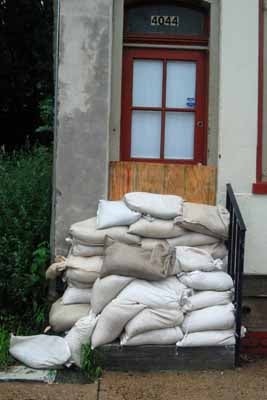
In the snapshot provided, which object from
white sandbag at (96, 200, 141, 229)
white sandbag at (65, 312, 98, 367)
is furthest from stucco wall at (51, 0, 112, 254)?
→ white sandbag at (65, 312, 98, 367)

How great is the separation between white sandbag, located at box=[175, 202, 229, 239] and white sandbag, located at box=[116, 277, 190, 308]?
599mm

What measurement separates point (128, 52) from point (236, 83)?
1.13 meters

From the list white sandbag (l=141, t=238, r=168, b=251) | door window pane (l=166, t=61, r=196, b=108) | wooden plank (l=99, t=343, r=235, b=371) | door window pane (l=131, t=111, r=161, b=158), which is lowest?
wooden plank (l=99, t=343, r=235, b=371)

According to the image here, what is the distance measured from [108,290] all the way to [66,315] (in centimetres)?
50

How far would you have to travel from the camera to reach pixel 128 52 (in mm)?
7156

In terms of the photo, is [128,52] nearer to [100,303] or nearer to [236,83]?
[236,83]

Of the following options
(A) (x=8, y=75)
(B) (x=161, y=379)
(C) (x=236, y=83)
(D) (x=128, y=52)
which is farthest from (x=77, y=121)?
(A) (x=8, y=75)

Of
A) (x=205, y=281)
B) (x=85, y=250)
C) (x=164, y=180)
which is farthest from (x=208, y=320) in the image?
(x=164, y=180)

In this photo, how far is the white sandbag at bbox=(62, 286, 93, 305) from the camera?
6250 mm

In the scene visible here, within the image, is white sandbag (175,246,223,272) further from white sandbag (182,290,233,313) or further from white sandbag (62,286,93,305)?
white sandbag (62,286,93,305)

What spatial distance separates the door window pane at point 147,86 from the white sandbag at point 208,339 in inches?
95.7

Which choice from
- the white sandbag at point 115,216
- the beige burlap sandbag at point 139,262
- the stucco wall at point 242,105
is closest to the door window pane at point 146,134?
the stucco wall at point 242,105

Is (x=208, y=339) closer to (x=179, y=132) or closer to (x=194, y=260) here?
(x=194, y=260)

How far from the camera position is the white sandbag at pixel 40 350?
5738 mm
